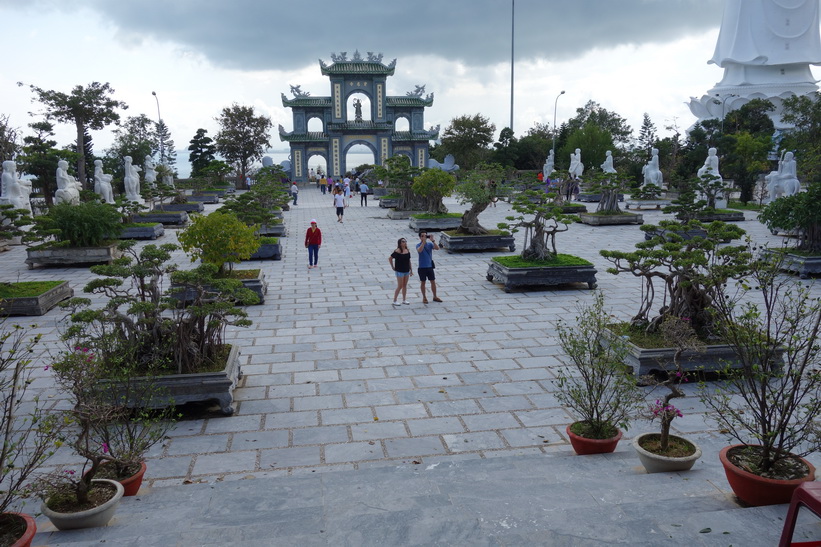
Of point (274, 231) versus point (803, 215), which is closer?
point (803, 215)

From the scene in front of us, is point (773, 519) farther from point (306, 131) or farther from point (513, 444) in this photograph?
point (306, 131)

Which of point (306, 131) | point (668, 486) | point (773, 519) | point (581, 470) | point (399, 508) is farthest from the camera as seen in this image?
point (306, 131)

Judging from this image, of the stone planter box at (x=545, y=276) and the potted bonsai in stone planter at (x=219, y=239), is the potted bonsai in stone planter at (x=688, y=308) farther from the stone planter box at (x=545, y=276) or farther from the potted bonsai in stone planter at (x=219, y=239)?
the potted bonsai in stone planter at (x=219, y=239)

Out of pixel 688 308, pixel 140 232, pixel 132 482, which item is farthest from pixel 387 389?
pixel 140 232

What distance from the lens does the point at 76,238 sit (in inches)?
557

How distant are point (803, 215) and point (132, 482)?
41.2ft

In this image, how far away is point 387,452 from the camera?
5.29 meters

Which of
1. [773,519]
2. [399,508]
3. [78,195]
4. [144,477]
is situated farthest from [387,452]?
[78,195]

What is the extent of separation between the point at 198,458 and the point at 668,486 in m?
3.66

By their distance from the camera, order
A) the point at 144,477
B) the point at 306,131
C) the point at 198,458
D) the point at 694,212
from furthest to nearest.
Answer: the point at 306,131 → the point at 694,212 → the point at 198,458 → the point at 144,477

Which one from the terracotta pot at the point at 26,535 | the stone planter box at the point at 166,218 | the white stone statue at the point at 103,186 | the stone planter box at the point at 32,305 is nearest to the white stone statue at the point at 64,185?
the stone planter box at the point at 166,218

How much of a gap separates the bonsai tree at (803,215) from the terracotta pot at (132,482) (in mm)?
12424

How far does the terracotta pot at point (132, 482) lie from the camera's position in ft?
14.1

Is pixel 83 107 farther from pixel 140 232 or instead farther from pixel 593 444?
pixel 593 444
